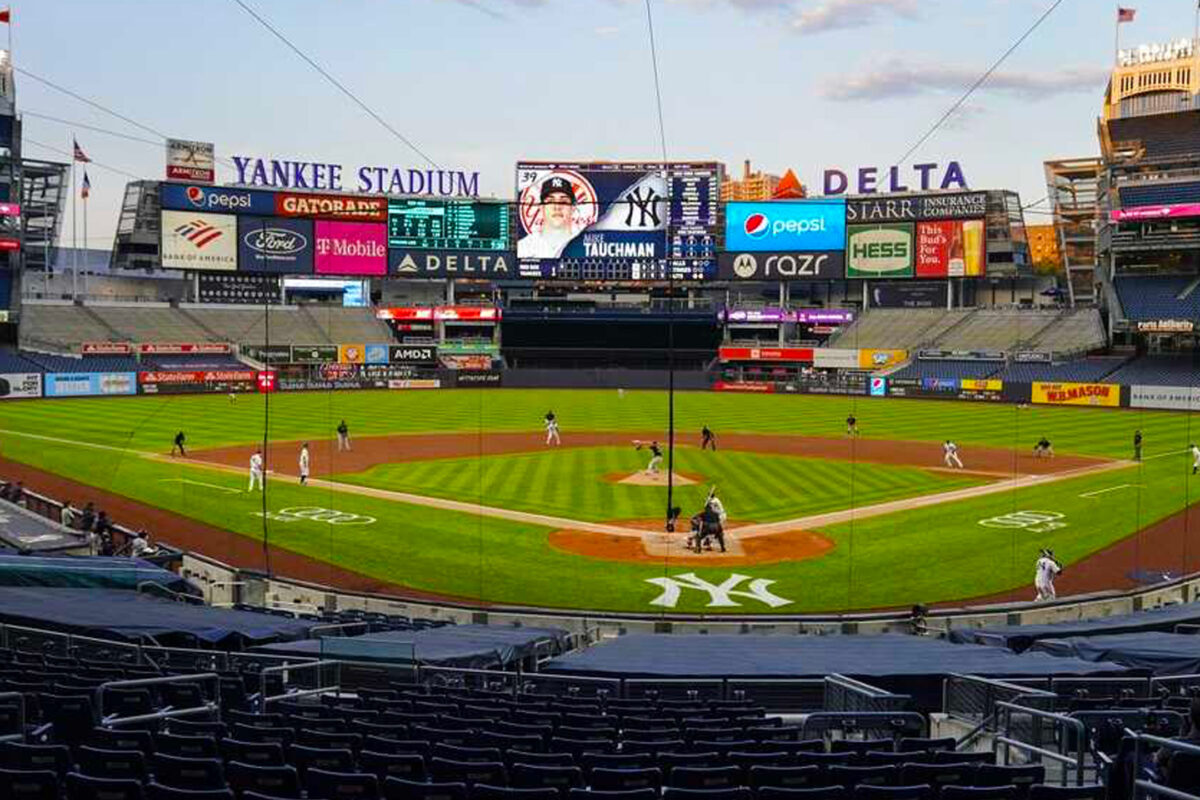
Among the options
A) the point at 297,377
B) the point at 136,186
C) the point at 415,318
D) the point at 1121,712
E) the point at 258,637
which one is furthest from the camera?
the point at 415,318

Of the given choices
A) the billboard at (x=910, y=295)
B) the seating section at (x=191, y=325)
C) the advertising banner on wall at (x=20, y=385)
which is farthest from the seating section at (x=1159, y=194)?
the advertising banner on wall at (x=20, y=385)

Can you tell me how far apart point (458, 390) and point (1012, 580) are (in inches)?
2820

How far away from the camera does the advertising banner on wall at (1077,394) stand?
239 ft

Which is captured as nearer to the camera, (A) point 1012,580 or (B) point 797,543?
(A) point 1012,580

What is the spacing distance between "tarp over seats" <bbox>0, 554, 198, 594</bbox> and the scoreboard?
83524mm

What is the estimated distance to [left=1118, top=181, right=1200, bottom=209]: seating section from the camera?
77.3m

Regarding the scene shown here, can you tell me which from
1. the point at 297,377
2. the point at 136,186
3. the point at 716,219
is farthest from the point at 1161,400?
the point at 136,186

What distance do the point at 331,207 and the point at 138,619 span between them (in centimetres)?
8939

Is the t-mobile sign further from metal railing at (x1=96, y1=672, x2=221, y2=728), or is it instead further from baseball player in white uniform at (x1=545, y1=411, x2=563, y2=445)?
metal railing at (x1=96, y1=672, x2=221, y2=728)

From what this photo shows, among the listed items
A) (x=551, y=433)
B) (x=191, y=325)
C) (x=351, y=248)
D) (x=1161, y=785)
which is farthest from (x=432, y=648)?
(x=351, y=248)

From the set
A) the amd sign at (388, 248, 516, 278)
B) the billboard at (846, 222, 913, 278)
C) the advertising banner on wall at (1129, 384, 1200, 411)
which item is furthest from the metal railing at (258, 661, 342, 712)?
the billboard at (846, 222, 913, 278)

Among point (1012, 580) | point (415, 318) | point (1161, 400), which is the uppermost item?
point (415, 318)

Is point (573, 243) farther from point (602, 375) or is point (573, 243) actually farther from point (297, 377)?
point (297, 377)

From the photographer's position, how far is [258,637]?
1474 centimetres
